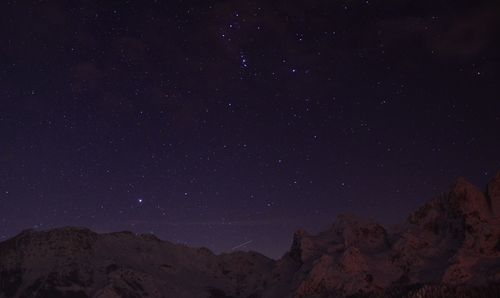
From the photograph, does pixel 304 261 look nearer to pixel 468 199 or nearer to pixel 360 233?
pixel 360 233

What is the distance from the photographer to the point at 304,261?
286 feet

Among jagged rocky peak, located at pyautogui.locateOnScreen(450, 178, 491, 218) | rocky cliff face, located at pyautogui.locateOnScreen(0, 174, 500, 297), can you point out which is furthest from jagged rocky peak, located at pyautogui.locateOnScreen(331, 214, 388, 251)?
jagged rocky peak, located at pyautogui.locateOnScreen(450, 178, 491, 218)

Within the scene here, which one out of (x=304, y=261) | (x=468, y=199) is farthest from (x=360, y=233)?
(x=468, y=199)

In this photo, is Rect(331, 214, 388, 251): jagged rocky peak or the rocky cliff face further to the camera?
Rect(331, 214, 388, 251): jagged rocky peak

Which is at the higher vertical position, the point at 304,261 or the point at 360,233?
the point at 360,233

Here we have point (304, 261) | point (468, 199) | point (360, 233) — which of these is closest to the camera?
point (468, 199)

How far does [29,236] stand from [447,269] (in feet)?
229

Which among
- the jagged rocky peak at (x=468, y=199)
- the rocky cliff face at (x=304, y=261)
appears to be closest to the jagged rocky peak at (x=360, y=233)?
the rocky cliff face at (x=304, y=261)

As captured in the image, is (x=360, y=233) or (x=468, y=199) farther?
(x=360, y=233)

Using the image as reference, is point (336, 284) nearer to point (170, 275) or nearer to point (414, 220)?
point (414, 220)

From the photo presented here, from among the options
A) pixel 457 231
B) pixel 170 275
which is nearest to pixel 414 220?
pixel 457 231

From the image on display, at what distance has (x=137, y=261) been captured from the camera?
3455 inches

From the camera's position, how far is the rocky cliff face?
231ft

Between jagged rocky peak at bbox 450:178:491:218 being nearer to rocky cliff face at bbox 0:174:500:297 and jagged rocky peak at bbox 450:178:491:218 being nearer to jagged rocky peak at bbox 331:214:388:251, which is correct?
rocky cliff face at bbox 0:174:500:297
